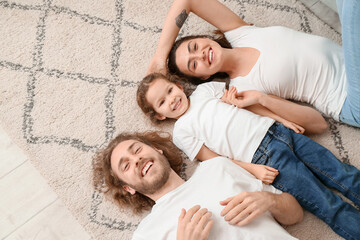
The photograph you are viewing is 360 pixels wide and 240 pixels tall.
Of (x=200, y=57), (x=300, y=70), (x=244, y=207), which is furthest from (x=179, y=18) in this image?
(x=244, y=207)

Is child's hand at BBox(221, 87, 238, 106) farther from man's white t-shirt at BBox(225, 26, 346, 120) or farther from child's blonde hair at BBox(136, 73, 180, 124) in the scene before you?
child's blonde hair at BBox(136, 73, 180, 124)

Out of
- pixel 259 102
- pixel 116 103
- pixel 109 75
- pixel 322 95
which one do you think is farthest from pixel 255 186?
pixel 109 75

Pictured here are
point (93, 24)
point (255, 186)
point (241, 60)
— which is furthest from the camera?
point (93, 24)

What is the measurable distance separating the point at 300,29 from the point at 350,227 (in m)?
1.04

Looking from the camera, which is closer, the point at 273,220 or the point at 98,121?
the point at 273,220

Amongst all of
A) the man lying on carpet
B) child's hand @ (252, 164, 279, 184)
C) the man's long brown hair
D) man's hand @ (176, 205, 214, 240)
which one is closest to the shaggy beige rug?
the man's long brown hair

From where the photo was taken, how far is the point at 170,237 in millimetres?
1276

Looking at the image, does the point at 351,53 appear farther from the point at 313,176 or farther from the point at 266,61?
the point at 313,176

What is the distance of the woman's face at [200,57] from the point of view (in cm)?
159

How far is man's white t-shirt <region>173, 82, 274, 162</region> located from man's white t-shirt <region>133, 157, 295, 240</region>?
0.10 m

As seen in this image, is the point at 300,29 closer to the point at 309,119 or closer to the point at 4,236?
the point at 309,119

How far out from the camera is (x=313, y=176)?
1.45 meters

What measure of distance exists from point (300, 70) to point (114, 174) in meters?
0.95

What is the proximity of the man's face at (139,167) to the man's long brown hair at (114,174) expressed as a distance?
0.07 m
